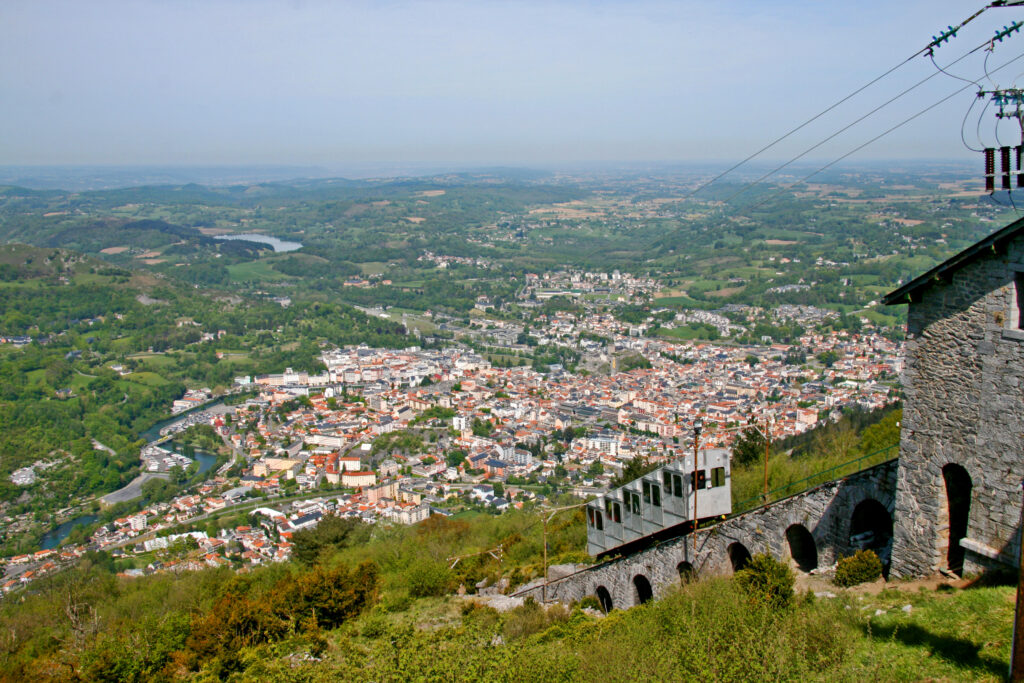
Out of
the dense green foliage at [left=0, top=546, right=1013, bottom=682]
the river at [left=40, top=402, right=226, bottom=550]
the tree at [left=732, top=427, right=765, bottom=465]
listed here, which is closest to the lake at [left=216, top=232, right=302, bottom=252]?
the river at [left=40, top=402, right=226, bottom=550]

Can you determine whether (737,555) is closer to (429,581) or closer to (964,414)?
(964,414)

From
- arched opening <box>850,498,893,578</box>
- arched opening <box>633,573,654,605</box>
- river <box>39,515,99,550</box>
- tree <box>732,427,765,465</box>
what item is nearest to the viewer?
arched opening <box>850,498,893,578</box>

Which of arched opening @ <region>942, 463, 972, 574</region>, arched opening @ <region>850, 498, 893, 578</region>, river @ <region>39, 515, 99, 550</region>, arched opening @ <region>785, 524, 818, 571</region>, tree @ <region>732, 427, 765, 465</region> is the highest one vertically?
arched opening @ <region>942, 463, 972, 574</region>

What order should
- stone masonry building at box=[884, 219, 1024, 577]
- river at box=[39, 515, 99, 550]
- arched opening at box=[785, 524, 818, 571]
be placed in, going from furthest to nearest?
river at box=[39, 515, 99, 550], arched opening at box=[785, 524, 818, 571], stone masonry building at box=[884, 219, 1024, 577]

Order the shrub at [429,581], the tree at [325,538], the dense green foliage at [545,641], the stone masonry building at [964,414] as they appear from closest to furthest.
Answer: the dense green foliage at [545,641] → the stone masonry building at [964,414] → the shrub at [429,581] → the tree at [325,538]

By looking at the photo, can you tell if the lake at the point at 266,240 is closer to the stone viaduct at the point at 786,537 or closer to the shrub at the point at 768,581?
the stone viaduct at the point at 786,537

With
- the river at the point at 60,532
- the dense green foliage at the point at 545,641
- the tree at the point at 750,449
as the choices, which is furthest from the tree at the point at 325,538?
the river at the point at 60,532

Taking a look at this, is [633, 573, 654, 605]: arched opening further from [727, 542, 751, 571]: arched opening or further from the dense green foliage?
[727, 542, 751, 571]: arched opening

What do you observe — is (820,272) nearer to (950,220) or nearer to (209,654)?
(950,220)

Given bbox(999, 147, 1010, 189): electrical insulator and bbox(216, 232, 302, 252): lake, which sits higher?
bbox(999, 147, 1010, 189): electrical insulator
